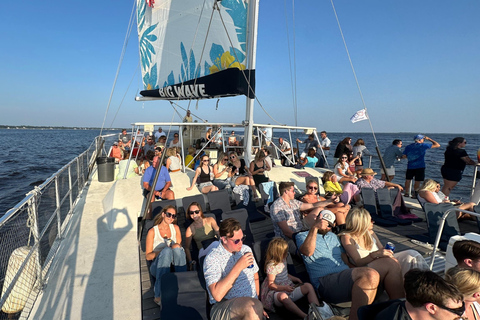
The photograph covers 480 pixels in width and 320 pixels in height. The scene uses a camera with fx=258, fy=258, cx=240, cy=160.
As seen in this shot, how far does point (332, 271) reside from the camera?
305cm

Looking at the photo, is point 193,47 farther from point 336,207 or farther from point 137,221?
point 336,207

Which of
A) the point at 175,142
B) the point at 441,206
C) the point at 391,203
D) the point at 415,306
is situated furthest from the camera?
the point at 175,142

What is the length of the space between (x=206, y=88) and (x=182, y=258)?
4.65 meters

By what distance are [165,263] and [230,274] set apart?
3.56ft

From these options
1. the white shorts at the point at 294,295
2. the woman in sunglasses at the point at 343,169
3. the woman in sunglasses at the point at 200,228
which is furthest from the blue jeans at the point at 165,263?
the woman in sunglasses at the point at 343,169

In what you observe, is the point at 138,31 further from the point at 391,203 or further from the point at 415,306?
the point at 415,306

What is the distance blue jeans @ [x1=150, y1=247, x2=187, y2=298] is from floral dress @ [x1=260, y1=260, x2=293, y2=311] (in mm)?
1087

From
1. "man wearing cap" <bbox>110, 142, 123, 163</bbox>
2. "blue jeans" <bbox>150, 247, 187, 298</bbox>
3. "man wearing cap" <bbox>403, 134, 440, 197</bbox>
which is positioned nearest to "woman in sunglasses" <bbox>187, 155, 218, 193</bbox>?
"blue jeans" <bbox>150, 247, 187, 298</bbox>

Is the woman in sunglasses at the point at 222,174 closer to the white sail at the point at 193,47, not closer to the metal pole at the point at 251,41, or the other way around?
the metal pole at the point at 251,41

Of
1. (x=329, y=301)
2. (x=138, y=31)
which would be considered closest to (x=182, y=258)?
(x=329, y=301)

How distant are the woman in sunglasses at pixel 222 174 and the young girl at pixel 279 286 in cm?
375

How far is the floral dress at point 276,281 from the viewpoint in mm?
2775

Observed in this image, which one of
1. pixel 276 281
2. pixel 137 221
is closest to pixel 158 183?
pixel 137 221

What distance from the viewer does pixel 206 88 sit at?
22.1 feet
